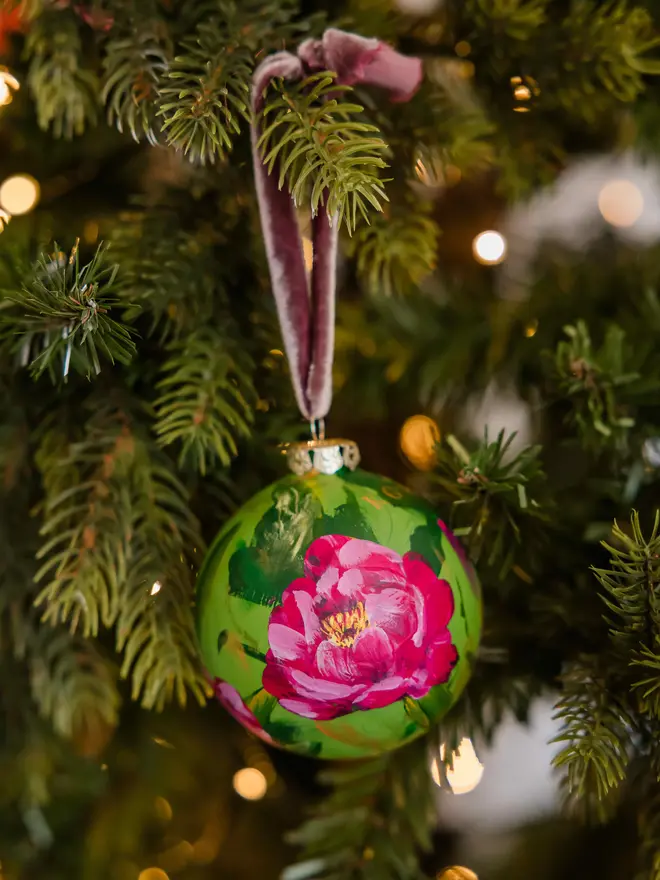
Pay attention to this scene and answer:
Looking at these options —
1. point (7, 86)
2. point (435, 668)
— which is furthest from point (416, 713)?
point (7, 86)

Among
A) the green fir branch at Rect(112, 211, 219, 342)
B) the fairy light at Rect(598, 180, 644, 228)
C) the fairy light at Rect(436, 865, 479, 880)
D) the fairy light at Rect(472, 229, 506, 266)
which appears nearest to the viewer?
the green fir branch at Rect(112, 211, 219, 342)

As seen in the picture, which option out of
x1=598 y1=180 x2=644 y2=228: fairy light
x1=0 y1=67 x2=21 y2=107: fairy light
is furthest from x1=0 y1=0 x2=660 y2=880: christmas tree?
x1=598 y1=180 x2=644 y2=228: fairy light

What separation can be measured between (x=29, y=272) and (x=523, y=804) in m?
0.77

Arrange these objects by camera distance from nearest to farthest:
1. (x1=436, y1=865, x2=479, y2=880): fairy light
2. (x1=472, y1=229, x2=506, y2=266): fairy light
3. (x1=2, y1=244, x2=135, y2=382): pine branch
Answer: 1. (x1=2, y1=244, x2=135, y2=382): pine branch
2. (x1=436, y1=865, x2=479, y2=880): fairy light
3. (x1=472, y1=229, x2=506, y2=266): fairy light

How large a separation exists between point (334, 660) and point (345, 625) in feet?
0.06

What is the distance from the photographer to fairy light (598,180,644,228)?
78 cm

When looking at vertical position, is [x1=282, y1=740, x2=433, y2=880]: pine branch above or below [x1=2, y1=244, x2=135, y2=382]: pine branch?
below

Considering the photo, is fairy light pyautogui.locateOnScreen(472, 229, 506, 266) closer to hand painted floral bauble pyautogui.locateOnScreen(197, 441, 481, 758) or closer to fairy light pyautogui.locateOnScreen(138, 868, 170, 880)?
hand painted floral bauble pyautogui.locateOnScreen(197, 441, 481, 758)

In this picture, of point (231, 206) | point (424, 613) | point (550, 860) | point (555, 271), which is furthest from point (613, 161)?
point (550, 860)

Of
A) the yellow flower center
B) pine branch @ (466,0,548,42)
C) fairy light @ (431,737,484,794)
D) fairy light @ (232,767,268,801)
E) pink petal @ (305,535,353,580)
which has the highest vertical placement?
pine branch @ (466,0,548,42)

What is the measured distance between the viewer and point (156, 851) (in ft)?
2.00

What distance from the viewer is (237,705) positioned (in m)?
0.36

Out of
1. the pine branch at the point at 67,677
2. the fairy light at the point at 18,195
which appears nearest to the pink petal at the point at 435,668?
the pine branch at the point at 67,677

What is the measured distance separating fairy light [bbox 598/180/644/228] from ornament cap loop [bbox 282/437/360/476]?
56 cm
